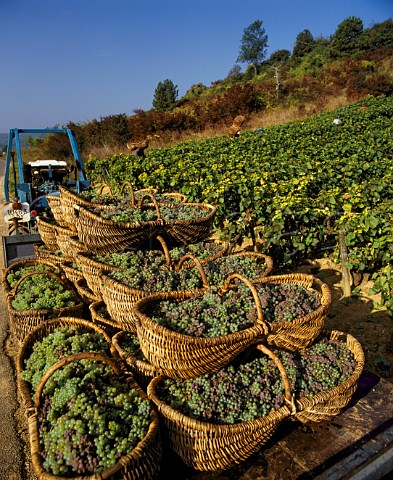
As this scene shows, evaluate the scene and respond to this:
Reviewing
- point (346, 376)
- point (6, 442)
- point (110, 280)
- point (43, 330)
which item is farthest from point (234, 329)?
point (6, 442)

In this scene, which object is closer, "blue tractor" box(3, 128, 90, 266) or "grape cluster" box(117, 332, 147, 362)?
"grape cluster" box(117, 332, 147, 362)

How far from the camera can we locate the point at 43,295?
3.72 meters

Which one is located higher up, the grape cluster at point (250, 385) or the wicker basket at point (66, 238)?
the wicker basket at point (66, 238)

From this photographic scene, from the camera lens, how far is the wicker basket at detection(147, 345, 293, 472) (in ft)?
6.06

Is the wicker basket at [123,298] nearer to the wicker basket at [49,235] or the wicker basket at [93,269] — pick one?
the wicker basket at [93,269]

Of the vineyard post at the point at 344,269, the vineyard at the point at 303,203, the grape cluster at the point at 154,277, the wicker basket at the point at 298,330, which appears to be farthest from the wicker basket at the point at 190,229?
the vineyard post at the point at 344,269

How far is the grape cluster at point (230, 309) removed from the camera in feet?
6.97

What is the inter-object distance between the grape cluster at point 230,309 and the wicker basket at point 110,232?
883 millimetres

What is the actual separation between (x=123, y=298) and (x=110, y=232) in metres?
0.67

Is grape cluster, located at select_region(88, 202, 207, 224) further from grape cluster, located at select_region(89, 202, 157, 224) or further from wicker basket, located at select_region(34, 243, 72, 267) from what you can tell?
wicker basket, located at select_region(34, 243, 72, 267)

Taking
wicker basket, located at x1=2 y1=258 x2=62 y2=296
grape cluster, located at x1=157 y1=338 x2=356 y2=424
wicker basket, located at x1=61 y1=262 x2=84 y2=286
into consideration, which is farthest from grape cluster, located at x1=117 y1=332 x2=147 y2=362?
wicker basket, located at x1=2 y1=258 x2=62 y2=296

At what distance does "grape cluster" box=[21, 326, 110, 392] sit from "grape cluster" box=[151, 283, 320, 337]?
65 cm

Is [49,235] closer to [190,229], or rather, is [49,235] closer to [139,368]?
[190,229]

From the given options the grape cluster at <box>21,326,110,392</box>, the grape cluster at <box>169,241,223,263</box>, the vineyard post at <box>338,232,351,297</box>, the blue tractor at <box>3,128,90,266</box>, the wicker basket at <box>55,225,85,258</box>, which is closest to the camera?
the grape cluster at <box>21,326,110,392</box>
